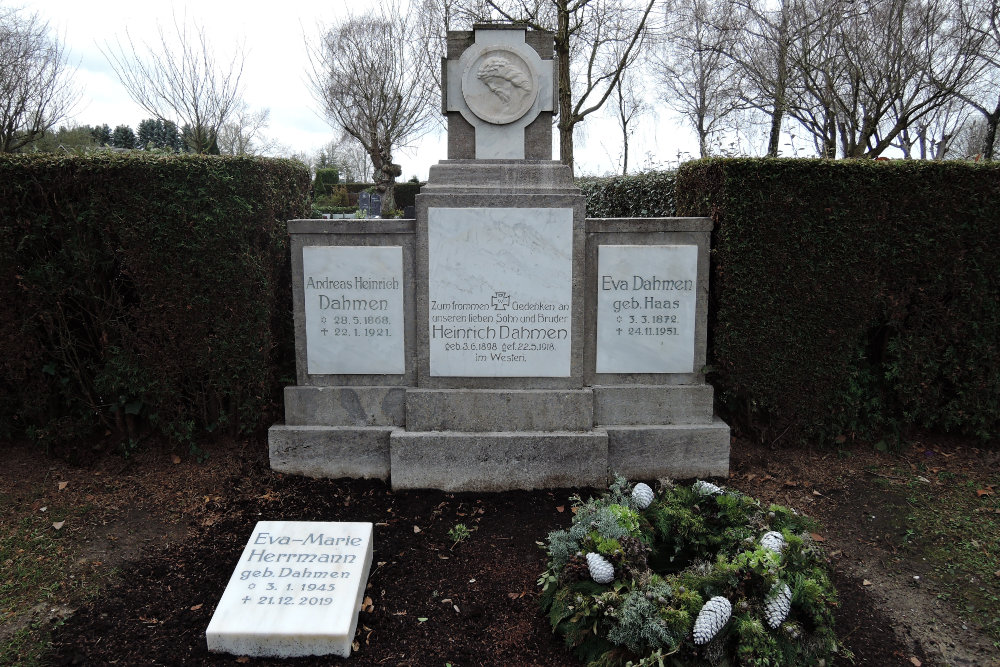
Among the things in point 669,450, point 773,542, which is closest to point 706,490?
point 773,542

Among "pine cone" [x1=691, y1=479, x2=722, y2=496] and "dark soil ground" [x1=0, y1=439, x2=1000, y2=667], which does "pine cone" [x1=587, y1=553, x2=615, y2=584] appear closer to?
"dark soil ground" [x1=0, y1=439, x2=1000, y2=667]

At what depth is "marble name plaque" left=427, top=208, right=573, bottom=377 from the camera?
173 inches

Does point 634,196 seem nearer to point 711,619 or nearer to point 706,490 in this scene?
point 706,490

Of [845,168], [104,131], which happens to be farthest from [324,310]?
[104,131]

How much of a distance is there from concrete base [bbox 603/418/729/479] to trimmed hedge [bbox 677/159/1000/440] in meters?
0.43

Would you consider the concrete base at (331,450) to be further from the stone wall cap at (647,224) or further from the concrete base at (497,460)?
the stone wall cap at (647,224)

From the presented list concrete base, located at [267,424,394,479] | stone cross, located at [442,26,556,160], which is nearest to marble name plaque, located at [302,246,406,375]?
concrete base, located at [267,424,394,479]

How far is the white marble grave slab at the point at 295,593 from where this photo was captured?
280 cm

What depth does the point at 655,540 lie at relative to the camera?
319cm

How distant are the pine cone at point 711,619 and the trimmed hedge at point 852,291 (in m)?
2.38

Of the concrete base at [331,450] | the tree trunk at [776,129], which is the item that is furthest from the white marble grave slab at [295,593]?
the tree trunk at [776,129]

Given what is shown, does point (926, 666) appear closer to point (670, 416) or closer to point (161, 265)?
point (670, 416)

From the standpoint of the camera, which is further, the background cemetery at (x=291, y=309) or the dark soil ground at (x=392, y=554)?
the background cemetery at (x=291, y=309)

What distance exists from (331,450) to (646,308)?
2502 mm
